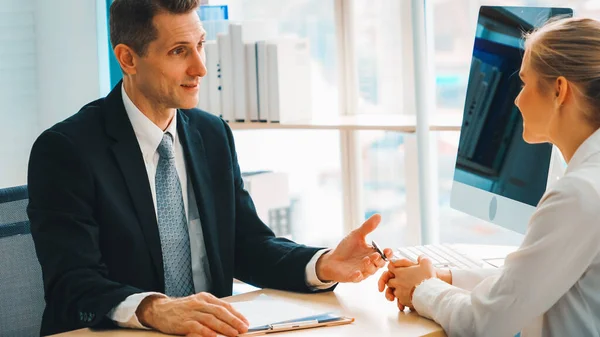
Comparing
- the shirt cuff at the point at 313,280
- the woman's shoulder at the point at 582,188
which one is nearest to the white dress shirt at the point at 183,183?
the shirt cuff at the point at 313,280

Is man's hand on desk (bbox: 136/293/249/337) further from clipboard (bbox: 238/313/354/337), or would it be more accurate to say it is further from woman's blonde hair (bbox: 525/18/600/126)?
woman's blonde hair (bbox: 525/18/600/126)

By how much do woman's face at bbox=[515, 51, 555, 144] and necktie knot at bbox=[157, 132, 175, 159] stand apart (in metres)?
0.80

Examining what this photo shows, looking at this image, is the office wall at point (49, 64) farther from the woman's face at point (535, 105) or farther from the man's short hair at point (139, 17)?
the woman's face at point (535, 105)

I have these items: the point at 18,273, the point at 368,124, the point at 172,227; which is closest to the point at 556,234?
the point at 172,227

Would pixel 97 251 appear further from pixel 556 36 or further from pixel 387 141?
pixel 387 141

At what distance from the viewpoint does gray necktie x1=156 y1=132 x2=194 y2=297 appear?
6.23ft

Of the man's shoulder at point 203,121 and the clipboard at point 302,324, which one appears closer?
the clipboard at point 302,324

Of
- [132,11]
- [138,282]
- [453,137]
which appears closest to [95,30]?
[453,137]

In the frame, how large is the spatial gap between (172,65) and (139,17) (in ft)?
0.44

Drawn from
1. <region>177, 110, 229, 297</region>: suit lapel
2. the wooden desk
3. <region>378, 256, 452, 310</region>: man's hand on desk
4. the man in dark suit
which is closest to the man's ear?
the man in dark suit

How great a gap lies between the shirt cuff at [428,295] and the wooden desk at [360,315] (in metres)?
0.02

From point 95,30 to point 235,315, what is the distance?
2.61m

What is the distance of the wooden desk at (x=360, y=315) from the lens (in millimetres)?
1517

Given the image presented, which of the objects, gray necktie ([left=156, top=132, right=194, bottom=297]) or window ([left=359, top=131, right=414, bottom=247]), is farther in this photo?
window ([left=359, top=131, right=414, bottom=247])
